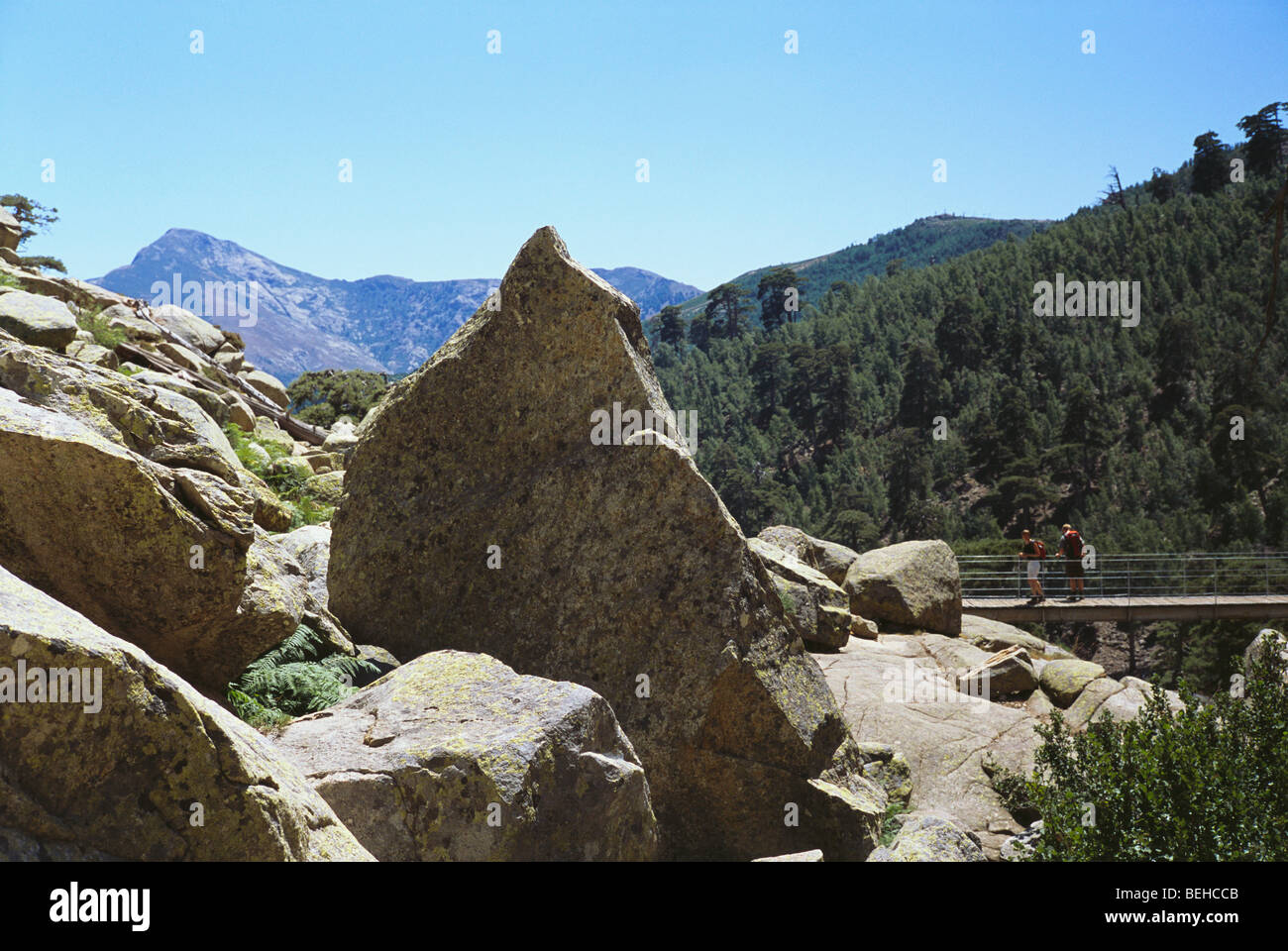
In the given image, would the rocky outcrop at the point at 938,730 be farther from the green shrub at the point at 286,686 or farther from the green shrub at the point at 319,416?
the green shrub at the point at 319,416

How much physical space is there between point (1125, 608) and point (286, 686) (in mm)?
25670

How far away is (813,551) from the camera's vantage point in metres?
18.2

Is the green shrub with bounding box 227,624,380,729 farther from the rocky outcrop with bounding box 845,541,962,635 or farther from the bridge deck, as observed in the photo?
the bridge deck

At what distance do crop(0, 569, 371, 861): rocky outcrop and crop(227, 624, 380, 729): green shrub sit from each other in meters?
2.07

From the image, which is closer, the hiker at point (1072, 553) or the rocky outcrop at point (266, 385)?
the rocky outcrop at point (266, 385)

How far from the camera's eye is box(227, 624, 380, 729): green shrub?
5.57m

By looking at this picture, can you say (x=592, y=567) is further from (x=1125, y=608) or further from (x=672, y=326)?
(x=672, y=326)

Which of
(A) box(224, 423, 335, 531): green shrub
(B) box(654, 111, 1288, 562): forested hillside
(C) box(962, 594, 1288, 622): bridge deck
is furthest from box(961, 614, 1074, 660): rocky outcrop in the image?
(B) box(654, 111, 1288, 562): forested hillside

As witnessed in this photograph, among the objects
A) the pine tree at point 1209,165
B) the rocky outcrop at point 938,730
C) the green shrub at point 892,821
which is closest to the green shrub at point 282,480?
the rocky outcrop at point 938,730

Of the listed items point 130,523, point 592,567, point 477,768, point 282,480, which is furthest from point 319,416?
point 477,768

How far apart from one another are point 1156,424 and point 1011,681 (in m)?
80.1

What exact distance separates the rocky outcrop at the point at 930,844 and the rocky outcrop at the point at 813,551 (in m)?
10.1

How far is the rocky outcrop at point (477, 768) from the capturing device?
181 inches
